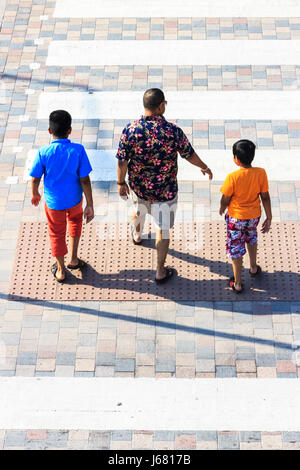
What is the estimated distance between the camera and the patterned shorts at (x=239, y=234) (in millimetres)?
6027

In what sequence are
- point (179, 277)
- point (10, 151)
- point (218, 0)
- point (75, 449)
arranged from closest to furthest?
point (75, 449) < point (179, 277) < point (10, 151) < point (218, 0)

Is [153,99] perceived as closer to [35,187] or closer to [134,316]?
[35,187]

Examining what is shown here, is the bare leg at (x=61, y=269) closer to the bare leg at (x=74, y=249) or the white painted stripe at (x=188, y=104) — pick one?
the bare leg at (x=74, y=249)

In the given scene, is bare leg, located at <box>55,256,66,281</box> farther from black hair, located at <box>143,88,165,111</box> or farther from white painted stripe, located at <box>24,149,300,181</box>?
black hair, located at <box>143,88,165,111</box>

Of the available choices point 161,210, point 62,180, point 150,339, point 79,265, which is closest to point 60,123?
point 62,180

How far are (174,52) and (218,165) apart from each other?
2247mm

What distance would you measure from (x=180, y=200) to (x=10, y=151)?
215 centimetres

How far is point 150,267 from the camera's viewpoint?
270 inches

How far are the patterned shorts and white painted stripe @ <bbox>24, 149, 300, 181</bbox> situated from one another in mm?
1616

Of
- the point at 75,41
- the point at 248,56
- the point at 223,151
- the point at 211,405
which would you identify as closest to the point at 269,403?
the point at 211,405

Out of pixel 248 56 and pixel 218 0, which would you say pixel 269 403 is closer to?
pixel 248 56

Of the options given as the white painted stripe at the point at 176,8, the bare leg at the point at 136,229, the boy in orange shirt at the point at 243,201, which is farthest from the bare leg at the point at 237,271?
the white painted stripe at the point at 176,8

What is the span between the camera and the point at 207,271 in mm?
6785

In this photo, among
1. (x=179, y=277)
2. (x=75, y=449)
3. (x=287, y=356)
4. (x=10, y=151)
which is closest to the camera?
(x=75, y=449)
